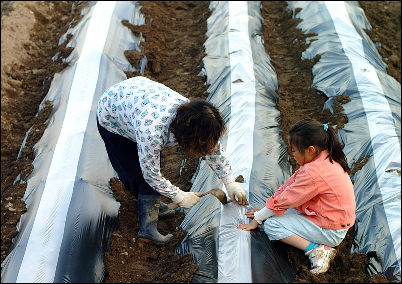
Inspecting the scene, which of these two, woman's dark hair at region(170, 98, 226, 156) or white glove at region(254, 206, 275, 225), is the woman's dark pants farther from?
white glove at region(254, 206, 275, 225)

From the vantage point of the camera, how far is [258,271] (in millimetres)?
2418

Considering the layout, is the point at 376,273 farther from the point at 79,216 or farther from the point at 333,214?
the point at 79,216

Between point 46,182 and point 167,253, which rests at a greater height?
point 46,182

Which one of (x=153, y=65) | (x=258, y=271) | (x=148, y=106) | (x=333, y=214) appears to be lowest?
(x=153, y=65)

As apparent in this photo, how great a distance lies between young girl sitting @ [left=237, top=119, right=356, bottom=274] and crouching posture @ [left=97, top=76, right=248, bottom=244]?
37 cm

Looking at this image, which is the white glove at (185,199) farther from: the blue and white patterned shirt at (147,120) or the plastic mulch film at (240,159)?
the plastic mulch film at (240,159)

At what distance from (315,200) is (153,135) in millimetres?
1143

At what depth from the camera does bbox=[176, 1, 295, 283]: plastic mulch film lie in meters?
2.50

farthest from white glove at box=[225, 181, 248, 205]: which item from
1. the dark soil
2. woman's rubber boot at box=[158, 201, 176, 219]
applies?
woman's rubber boot at box=[158, 201, 176, 219]

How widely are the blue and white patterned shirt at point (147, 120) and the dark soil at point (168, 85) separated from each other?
67 centimetres

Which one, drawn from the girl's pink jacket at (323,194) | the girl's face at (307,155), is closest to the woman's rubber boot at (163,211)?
the girl's pink jacket at (323,194)

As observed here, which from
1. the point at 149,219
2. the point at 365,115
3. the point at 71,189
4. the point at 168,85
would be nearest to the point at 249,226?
the point at 149,219

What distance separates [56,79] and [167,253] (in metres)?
3.00

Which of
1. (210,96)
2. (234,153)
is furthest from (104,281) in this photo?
(210,96)
